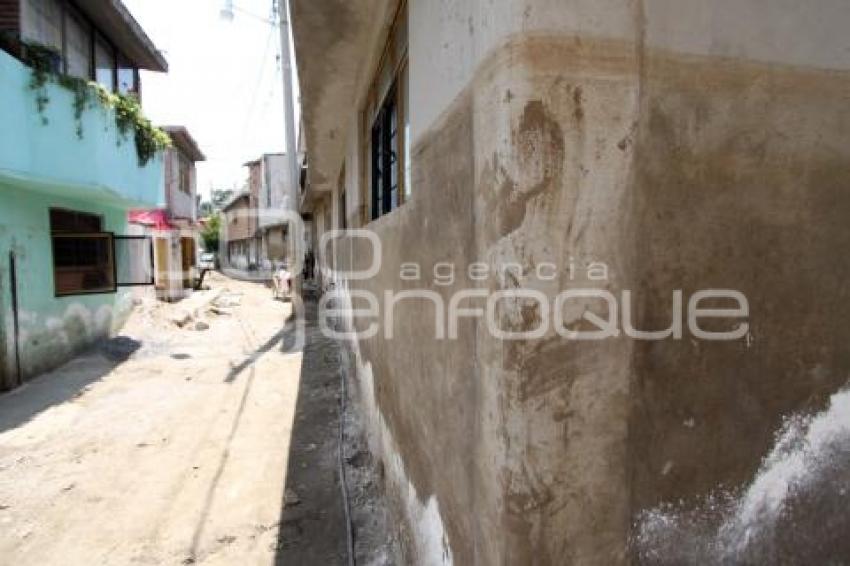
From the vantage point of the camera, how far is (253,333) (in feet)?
40.8

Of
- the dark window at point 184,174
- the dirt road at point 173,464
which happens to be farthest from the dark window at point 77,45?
the dark window at point 184,174

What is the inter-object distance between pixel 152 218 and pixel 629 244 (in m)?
17.7

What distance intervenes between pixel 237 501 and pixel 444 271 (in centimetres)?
343

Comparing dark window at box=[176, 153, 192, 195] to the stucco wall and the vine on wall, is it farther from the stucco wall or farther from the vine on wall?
the stucco wall

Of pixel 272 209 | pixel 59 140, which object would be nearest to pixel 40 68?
pixel 59 140

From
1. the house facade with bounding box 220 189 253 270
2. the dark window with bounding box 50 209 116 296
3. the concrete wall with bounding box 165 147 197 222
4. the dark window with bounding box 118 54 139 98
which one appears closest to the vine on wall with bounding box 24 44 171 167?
the dark window with bounding box 50 209 116 296

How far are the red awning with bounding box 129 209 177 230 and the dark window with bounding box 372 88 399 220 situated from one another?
507 inches

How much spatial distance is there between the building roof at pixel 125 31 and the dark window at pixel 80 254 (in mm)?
3948

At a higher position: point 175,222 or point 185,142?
point 185,142

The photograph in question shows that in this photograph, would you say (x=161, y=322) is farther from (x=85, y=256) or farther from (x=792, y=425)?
(x=792, y=425)

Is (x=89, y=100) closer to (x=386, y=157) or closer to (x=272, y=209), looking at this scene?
(x=386, y=157)

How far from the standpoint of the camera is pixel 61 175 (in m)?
7.64

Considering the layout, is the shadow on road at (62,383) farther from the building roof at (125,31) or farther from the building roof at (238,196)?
the building roof at (238,196)

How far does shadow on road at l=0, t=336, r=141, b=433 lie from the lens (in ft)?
21.4
